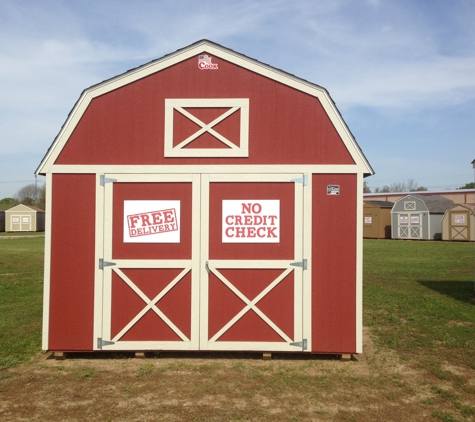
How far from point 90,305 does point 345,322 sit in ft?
12.7

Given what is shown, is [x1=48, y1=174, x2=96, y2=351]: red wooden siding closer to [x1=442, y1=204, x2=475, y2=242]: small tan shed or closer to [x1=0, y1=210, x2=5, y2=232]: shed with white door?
[x1=442, y1=204, x2=475, y2=242]: small tan shed

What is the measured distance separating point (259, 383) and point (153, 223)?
9.09 ft

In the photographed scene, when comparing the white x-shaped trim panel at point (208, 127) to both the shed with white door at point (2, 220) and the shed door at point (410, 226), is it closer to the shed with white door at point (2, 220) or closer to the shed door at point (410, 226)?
the shed door at point (410, 226)

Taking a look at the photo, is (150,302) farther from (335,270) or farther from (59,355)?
(335,270)

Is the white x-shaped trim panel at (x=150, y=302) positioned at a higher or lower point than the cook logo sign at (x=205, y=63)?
lower

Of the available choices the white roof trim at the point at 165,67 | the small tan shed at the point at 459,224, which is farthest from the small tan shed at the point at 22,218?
the white roof trim at the point at 165,67

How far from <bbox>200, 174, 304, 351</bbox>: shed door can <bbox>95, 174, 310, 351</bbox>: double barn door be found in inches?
0.6

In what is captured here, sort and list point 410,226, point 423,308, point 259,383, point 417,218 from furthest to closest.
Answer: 1. point 410,226
2. point 417,218
3. point 423,308
4. point 259,383

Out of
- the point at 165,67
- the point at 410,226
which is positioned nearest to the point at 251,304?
the point at 165,67

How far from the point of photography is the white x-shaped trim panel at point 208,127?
6.60 meters

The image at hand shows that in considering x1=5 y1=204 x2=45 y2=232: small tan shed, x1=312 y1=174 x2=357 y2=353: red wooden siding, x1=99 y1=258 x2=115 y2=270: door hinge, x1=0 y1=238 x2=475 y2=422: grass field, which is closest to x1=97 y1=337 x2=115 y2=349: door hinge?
x1=0 y1=238 x2=475 y2=422: grass field

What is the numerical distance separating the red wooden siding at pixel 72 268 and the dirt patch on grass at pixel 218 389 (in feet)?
1.42

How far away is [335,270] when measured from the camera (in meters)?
6.52

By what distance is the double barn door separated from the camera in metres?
6.51
